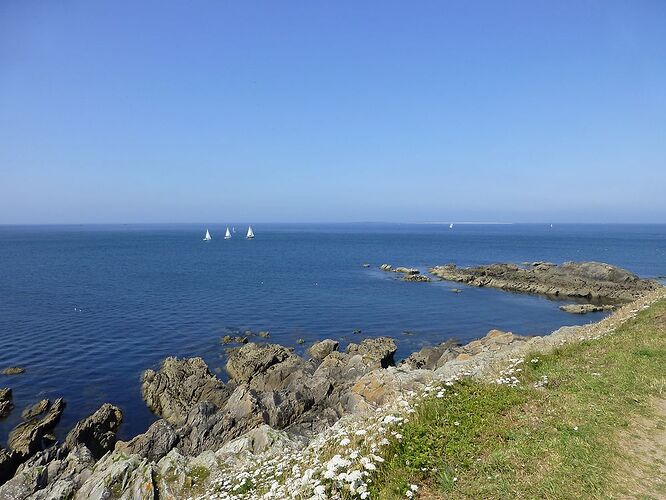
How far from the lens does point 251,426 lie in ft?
72.2

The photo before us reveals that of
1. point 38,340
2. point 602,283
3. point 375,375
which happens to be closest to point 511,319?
point 602,283

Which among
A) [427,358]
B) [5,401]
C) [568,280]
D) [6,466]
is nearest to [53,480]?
[6,466]

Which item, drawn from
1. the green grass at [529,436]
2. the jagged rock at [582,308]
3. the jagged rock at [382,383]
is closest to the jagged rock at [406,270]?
the jagged rock at [582,308]

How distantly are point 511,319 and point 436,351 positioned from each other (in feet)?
82.1

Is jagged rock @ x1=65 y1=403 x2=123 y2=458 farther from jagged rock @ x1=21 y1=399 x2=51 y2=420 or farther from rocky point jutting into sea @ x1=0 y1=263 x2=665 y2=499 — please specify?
jagged rock @ x1=21 y1=399 x2=51 y2=420

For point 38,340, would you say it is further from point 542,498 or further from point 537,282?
point 537,282

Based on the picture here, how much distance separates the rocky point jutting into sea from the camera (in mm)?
10977

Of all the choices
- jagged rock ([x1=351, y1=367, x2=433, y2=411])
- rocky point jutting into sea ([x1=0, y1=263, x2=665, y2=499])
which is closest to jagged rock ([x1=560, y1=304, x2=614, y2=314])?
rocky point jutting into sea ([x1=0, y1=263, x2=665, y2=499])

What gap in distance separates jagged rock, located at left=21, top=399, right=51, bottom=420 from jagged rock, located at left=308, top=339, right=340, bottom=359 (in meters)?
21.8

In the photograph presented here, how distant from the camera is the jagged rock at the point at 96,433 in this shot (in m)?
24.1

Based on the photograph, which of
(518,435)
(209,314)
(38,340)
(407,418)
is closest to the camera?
(518,435)

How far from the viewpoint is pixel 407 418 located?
11.0 m

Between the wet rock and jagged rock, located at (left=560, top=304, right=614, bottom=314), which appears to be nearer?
the wet rock

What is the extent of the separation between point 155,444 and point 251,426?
5.03m
